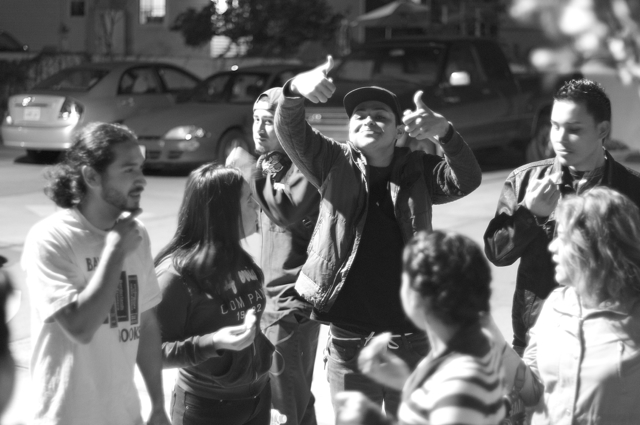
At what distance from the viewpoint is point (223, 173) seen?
3479 mm

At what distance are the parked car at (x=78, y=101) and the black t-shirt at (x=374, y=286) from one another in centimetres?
1079

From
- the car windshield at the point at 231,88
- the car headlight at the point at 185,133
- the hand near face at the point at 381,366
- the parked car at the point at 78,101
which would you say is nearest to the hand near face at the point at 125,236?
the hand near face at the point at 381,366

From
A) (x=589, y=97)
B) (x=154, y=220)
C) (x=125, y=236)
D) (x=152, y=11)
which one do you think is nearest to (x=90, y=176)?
(x=125, y=236)

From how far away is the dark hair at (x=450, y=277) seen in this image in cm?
225

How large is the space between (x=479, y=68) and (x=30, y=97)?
23.2 feet

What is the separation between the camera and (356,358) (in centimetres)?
363

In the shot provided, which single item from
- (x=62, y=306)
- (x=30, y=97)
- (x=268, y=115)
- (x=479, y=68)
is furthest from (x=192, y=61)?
(x=62, y=306)

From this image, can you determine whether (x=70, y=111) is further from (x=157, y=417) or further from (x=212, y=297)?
(x=157, y=417)

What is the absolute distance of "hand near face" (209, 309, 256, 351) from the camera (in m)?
3.04

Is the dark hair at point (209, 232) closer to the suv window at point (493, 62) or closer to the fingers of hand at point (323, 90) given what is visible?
the fingers of hand at point (323, 90)

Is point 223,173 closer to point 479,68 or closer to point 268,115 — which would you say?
point 268,115

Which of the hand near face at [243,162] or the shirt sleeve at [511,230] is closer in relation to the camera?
the shirt sleeve at [511,230]

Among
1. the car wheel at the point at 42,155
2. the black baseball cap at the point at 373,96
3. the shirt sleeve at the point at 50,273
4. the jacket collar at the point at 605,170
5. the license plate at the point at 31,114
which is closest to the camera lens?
the shirt sleeve at the point at 50,273

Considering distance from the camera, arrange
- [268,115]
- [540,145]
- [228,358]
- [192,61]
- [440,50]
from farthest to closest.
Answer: [192,61] → [540,145] → [440,50] → [268,115] → [228,358]
